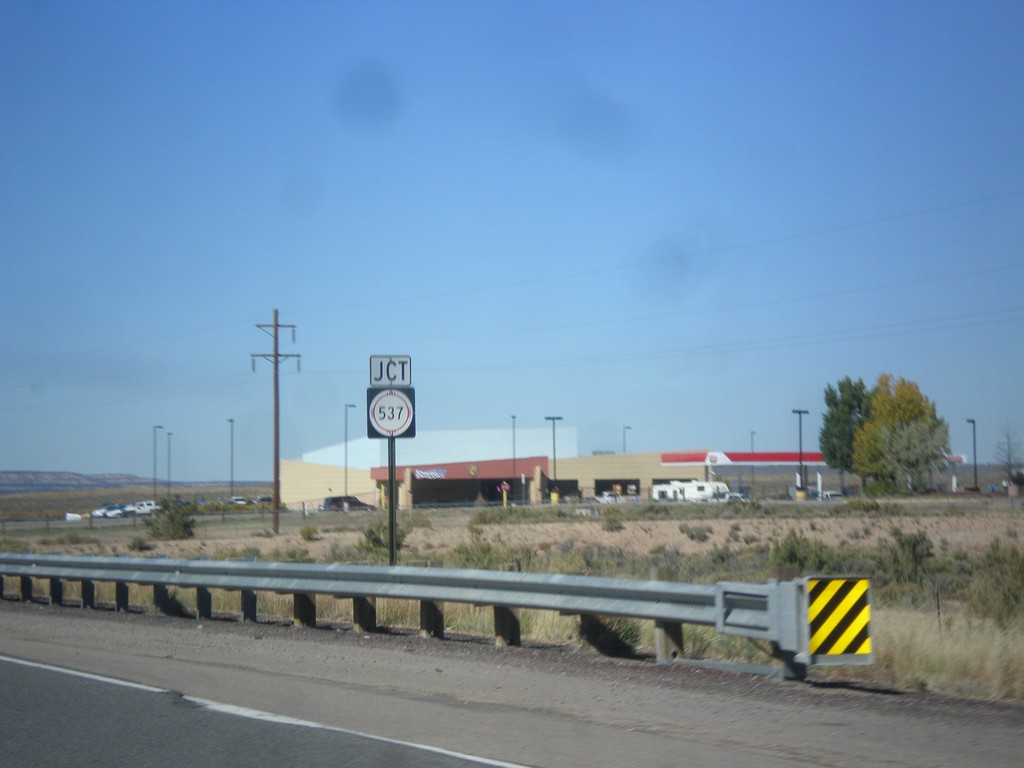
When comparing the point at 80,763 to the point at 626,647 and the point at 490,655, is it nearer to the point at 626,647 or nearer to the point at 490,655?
the point at 490,655

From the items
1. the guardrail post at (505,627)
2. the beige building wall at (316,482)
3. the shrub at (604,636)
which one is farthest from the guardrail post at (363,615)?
the beige building wall at (316,482)

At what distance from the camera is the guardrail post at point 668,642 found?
11688 mm

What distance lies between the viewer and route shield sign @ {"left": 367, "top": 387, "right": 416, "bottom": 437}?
16.2 m

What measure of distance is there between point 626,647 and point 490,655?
1604 millimetres

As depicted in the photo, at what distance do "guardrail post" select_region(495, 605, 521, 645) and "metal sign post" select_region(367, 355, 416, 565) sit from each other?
9.99 feet

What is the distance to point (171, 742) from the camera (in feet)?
28.3

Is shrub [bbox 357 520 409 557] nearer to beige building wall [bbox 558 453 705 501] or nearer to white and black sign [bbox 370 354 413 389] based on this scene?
white and black sign [bbox 370 354 413 389]

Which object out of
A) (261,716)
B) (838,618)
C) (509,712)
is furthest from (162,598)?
(838,618)

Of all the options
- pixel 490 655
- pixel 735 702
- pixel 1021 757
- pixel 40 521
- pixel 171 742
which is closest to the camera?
pixel 1021 757

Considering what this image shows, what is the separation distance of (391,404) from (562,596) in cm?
513

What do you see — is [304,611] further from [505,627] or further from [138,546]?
[138,546]

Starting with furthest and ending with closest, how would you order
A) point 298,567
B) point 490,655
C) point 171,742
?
point 298,567, point 490,655, point 171,742

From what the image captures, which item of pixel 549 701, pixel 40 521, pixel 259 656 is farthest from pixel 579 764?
pixel 40 521

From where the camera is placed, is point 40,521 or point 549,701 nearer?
point 549,701
